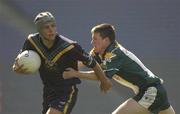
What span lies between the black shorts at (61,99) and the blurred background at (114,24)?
3245 mm

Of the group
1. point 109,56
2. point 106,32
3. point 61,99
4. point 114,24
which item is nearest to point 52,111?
point 61,99

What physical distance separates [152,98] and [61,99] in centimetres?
98

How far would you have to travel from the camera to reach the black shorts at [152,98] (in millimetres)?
6855

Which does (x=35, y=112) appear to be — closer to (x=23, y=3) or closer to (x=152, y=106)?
(x=23, y=3)

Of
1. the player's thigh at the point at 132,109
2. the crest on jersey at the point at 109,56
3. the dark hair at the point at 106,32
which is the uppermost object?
the dark hair at the point at 106,32

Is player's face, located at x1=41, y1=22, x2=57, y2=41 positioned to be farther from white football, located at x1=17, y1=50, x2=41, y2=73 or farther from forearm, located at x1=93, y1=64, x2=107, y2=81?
forearm, located at x1=93, y1=64, x2=107, y2=81

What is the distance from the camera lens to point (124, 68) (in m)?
6.84

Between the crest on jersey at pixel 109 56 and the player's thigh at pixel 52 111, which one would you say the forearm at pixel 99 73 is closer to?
the crest on jersey at pixel 109 56

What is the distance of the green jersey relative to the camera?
675cm

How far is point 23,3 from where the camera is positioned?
1002cm

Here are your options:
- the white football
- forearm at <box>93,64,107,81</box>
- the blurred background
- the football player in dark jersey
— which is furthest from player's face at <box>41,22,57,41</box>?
the blurred background

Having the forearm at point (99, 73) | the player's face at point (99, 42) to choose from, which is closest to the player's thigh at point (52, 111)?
the forearm at point (99, 73)

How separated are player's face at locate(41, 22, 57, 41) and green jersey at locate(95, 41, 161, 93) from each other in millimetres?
646

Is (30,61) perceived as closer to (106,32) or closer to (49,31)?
(49,31)
